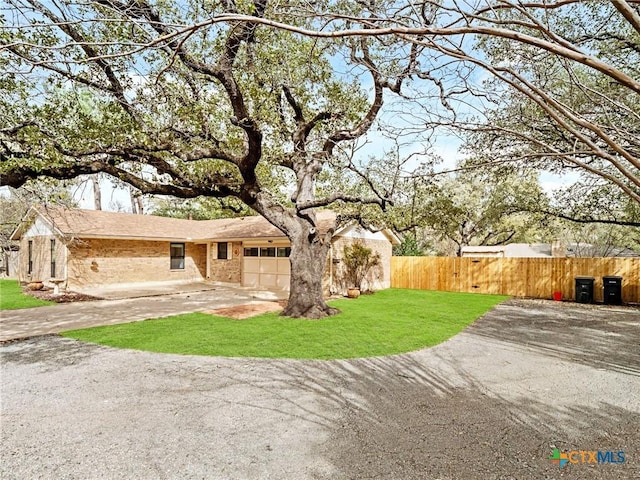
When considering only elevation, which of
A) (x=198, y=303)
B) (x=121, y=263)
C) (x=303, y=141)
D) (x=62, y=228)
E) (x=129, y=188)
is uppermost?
(x=303, y=141)

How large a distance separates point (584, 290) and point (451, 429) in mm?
12932

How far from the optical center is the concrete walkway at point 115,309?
8.43 meters

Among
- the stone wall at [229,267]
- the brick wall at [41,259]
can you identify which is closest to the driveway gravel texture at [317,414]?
the brick wall at [41,259]

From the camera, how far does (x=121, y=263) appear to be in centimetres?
1627

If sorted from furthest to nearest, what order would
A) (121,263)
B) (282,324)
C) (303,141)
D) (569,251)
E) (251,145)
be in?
1. (569,251)
2. (121,263)
3. (303,141)
4. (282,324)
5. (251,145)

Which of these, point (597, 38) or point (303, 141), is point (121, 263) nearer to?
point (303, 141)

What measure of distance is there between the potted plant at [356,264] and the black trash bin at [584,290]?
7993 millimetres

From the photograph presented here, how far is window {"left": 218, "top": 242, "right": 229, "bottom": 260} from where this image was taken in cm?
1825

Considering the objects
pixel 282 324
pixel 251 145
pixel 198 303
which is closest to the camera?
pixel 251 145

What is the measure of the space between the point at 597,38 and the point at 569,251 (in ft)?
89.2

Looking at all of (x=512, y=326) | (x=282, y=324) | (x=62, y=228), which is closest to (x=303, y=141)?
(x=282, y=324)

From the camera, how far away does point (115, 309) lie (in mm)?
10719

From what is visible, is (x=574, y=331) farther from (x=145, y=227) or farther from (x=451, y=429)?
(x=145, y=227)

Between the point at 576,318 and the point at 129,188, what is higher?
the point at 129,188
